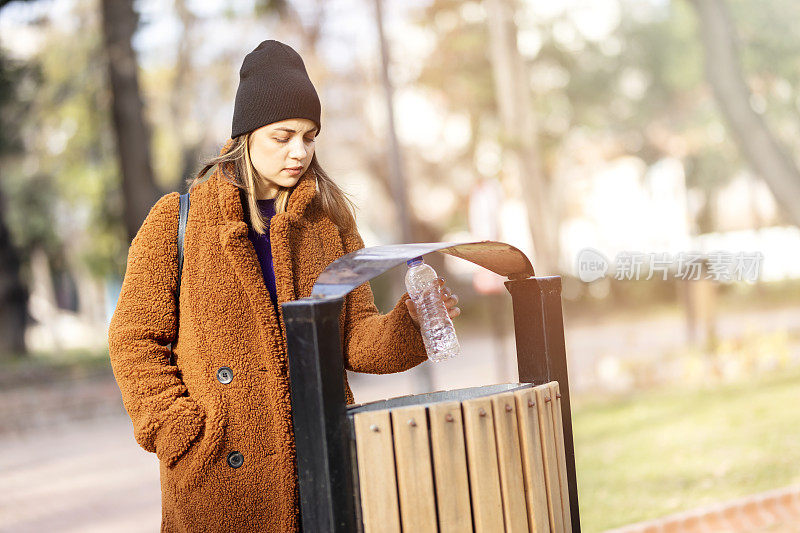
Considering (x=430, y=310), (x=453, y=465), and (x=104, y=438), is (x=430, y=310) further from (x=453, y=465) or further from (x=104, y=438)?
(x=104, y=438)

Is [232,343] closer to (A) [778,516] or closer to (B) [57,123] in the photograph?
(A) [778,516]

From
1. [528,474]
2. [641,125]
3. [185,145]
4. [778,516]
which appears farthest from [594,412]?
[641,125]

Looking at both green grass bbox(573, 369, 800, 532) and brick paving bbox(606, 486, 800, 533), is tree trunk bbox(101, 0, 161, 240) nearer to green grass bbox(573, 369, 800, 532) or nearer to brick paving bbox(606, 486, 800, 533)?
green grass bbox(573, 369, 800, 532)

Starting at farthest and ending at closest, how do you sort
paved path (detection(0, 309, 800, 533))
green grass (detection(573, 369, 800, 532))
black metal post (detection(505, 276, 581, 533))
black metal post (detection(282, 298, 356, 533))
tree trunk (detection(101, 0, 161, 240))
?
tree trunk (detection(101, 0, 161, 240)), paved path (detection(0, 309, 800, 533)), green grass (detection(573, 369, 800, 532)), black metal post (detection(505, 276, 581, 533)), black metal post (detection(282, 298, 356, 533))

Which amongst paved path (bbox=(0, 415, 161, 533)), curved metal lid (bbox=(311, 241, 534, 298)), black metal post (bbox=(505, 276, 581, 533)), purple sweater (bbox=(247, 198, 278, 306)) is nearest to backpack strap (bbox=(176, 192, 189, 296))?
purple sweater (bbox=(247, 198, 278, 306))

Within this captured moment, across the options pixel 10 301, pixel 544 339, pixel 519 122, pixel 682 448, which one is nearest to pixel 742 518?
pixel 682 448

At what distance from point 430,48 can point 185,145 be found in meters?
6.48

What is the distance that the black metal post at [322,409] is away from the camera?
80.9 inches

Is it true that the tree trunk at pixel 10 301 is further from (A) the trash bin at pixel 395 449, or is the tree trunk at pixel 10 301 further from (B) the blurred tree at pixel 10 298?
(A) the trash bin at pixel 395 449

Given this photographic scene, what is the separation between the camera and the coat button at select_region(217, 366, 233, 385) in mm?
2395

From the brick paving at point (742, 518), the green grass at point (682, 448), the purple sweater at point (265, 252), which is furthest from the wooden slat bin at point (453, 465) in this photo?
the green grass at point (682, 448)

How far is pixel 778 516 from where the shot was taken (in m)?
5.53

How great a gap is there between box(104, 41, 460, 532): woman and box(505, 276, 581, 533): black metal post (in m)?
0.19

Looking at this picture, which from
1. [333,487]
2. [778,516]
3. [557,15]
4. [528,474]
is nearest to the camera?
[333,487]
